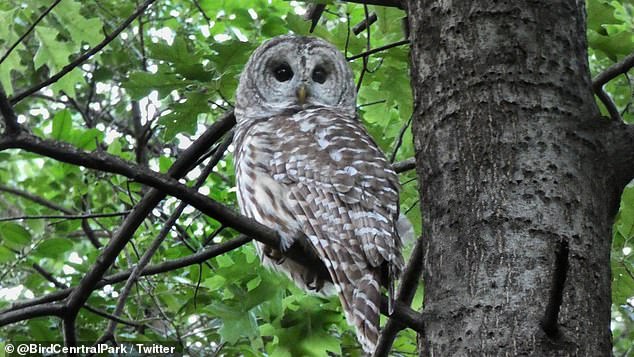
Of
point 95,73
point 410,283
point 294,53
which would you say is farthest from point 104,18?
point 410,283

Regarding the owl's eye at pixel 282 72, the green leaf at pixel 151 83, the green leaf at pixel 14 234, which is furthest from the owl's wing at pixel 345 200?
the green leaf at pixel 14 234

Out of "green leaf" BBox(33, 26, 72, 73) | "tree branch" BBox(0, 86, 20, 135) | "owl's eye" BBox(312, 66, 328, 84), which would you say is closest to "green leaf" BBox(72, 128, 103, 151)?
"green leaf" BBox(33, 26, 72, 73)

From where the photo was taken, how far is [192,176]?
530 centimetres

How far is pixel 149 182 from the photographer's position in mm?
1979

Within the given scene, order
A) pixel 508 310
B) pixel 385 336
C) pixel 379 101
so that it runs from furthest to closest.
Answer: pixel 379 101 < pixel 385 336 < pixel 508 310

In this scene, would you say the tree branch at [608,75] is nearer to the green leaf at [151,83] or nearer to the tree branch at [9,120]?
the green leaf at [151,83]

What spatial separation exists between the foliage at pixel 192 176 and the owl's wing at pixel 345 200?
0.95 feet

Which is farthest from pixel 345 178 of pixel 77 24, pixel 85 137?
pixel 77 24

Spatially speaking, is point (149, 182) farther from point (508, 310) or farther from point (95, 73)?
point (95, 73)

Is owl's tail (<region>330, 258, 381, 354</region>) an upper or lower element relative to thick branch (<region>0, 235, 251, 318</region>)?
lower

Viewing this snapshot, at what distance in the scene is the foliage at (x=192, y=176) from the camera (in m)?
3.21

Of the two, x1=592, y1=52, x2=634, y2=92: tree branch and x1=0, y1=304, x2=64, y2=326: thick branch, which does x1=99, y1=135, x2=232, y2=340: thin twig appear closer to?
x1=0, y1=304, x2=64, y2=326: thick branch

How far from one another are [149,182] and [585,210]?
996 mm

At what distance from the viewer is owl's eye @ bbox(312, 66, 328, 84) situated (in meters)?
3.95
